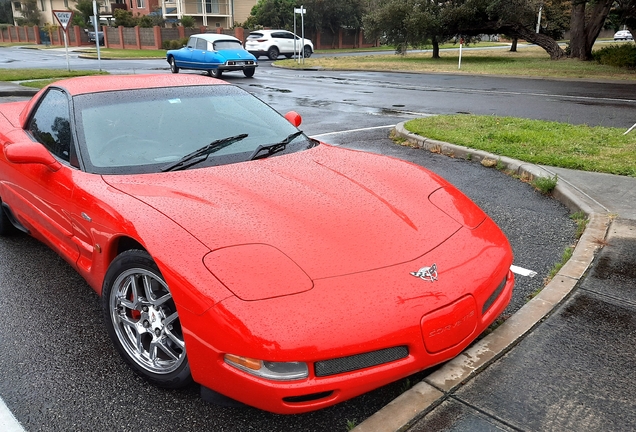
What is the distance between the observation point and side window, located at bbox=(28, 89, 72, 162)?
3.44 meters

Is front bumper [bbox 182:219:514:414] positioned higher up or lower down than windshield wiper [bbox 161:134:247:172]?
lower down

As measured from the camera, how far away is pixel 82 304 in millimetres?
3428

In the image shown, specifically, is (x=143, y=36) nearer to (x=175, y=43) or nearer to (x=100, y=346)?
(x=175, y=43)

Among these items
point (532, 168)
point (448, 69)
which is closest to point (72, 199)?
point (532, 168)

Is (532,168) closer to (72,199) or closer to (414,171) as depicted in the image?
(414,171)

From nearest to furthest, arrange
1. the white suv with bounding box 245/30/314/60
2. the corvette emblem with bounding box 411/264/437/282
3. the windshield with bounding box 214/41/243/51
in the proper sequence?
the corvette emblem with bounding box 411/264/437/282 < the windshield with bounding box 214/41/243/51 < the white suv with bounding box 245/30/314/60

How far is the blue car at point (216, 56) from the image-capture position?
2139cm

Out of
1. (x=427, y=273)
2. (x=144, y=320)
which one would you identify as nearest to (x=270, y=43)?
(x=144, y=320)

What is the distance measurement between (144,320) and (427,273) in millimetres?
1357

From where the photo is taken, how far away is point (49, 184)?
11.1 feet

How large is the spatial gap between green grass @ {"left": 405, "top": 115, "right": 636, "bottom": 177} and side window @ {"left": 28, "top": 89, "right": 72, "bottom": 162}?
5.04m

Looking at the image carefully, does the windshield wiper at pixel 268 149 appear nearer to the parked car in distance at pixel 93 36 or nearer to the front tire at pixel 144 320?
the front tire at pixel 144 320

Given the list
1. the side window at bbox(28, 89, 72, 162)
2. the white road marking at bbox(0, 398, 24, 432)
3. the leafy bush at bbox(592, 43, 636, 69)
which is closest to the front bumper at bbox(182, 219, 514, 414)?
the white road marking at bbox(0, 398, 24, 432)

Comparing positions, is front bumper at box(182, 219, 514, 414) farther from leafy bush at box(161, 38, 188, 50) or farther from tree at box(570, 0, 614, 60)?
leafy bush at box(161, 38, 188, 50)
